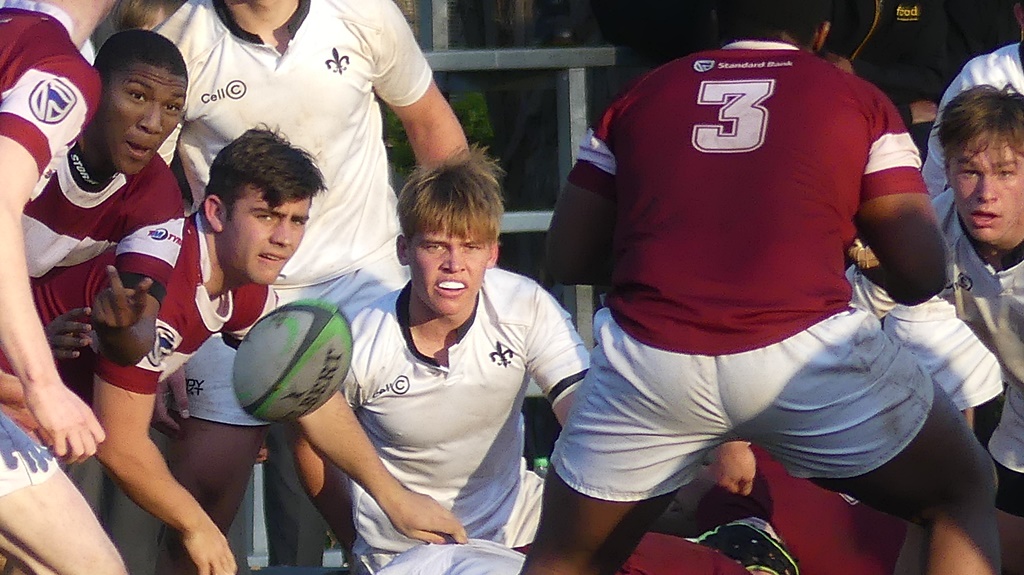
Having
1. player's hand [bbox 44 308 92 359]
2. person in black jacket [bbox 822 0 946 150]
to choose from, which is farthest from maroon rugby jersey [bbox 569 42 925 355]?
person in black jacket [bbox 822 0 946 150]

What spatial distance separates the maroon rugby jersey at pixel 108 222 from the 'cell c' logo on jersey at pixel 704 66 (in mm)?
1606

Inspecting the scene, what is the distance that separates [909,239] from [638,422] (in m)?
0.72

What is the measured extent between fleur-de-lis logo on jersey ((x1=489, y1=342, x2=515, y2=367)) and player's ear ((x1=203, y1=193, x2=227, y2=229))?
88 centimetres

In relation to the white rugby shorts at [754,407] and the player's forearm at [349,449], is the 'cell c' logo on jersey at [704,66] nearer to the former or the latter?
the white rugby shorts at [754,407]

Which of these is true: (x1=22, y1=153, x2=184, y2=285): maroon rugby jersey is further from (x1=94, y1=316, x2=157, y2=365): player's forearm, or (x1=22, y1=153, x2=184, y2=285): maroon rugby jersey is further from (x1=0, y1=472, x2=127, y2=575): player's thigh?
(x1=0, y1=472, x2=127, y2=575): player's thigh

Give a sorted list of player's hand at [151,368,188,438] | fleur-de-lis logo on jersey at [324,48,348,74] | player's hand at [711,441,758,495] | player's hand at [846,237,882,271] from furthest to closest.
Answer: fleur-de-lis logo on jersey at [324,48,348,74] < player's hand at [151,368,188,438] < player's hand at [711,441,758,495] < player's hand at [846,237,882,271]

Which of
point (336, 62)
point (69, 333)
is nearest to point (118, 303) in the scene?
point (69, 333)

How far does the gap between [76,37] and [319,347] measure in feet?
3.38

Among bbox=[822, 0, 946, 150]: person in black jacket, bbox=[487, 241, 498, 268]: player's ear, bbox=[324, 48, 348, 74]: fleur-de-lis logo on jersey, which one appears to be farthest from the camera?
bbox=[822, 0, 946, 150]: person in black jacket

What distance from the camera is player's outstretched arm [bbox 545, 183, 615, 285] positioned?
380 cm

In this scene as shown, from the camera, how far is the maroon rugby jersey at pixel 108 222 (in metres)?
4.39

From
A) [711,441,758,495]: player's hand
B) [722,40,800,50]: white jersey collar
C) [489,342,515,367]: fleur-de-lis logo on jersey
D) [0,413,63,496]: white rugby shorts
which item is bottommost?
[711,441,758,495]: player's hand

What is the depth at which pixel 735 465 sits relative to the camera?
467cm

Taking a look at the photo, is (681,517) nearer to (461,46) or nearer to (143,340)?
(143,340)
